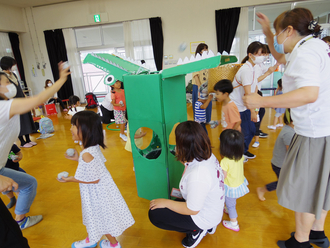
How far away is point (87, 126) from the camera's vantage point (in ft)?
4.06

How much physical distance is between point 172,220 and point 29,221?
4.33 ft

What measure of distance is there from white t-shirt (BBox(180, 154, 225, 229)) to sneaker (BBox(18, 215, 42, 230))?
4.69 ft

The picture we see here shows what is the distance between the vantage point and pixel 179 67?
132 cm

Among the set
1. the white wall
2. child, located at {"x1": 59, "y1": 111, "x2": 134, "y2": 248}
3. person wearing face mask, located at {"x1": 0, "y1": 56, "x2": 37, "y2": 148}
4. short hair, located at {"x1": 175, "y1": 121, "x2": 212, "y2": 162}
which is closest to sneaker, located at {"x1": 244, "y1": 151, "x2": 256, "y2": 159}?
short hair, located at {"x1": 175, "y1": 121, "x2": 212, "y2": 162}

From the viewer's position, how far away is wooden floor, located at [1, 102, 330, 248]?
4.82ft

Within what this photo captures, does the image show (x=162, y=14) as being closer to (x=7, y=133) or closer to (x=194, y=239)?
(x=7, y=133)

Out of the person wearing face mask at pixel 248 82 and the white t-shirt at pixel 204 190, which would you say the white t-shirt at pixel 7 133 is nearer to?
the white t-shirt at pixel 204 190

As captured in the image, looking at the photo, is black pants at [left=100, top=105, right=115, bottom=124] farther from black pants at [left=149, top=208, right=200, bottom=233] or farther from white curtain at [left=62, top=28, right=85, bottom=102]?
white curtain at [left=62, top=28, right=85, bottom=102]

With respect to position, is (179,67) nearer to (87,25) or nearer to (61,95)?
(87,25)

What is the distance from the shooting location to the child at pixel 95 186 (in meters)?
1.22

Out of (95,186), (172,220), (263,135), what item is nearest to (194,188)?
(172,220)

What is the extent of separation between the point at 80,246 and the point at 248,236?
1223mm

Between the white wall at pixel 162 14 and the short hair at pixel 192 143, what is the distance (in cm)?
604

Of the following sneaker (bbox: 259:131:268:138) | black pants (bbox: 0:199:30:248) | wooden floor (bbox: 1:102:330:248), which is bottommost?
wooden floor (bbox: 1:102:330:248)
